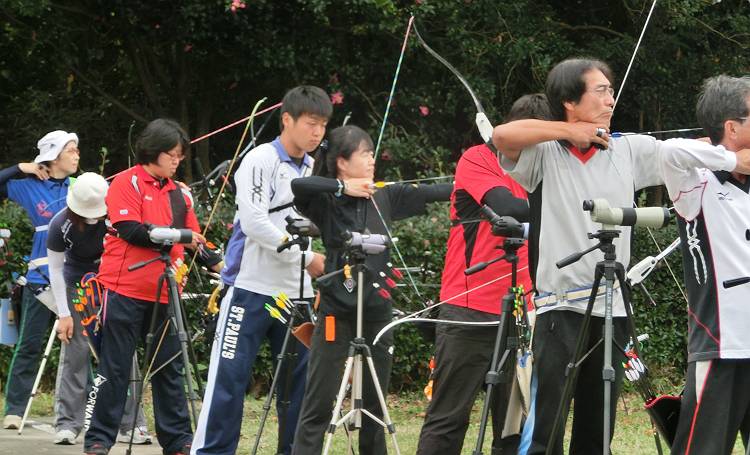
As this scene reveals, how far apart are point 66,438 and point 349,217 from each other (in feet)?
9.32

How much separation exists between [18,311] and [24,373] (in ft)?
1.97

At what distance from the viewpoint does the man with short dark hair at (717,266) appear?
12.9ft

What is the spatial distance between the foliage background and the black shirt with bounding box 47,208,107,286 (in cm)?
307

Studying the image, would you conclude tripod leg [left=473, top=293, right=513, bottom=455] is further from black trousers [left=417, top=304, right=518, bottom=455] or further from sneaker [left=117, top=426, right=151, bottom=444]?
sneaker [left=117, top=426, right=151, bottom=444]

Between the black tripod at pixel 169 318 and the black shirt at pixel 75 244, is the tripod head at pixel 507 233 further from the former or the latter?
the black shirt at pixel 75 244

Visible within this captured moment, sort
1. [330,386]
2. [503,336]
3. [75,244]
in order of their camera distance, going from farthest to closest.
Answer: [75,244]
[330,386]
[503,336]

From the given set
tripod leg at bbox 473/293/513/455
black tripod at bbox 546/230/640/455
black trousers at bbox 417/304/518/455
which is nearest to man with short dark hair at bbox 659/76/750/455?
black tripod at bbox 546/230/640/455

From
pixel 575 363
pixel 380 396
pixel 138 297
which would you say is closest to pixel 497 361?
pixel 575 363

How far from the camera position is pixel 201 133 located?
1208 centimetres

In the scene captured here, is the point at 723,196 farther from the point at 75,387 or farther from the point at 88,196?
the point at 75,387

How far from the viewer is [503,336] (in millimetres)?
4785

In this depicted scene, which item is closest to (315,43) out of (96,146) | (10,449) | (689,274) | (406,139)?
(406,139)

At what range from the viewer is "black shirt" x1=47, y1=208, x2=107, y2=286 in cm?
726

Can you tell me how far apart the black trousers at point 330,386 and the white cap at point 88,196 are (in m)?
2.22
